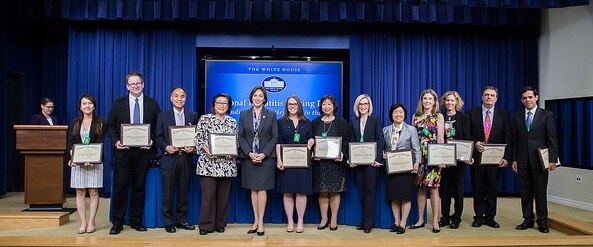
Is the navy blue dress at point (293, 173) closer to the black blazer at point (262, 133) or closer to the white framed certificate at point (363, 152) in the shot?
the black blazer at point (262, 133)

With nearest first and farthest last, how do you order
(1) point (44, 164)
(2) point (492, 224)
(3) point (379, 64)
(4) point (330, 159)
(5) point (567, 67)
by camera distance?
1. (4) point (330, 159)
2. (2) point (492, 224)
3. (1) point (44, 164)
4. (5) point (567, 67)
5. (3) point (379, 64)

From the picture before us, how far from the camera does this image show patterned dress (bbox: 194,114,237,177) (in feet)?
14.6

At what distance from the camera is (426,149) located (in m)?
4.61

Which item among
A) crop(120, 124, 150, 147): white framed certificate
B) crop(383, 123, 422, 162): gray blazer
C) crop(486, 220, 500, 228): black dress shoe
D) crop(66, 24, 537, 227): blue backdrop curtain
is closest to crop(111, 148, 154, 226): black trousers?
crop(120, 124, 150, 147): white framed certificate

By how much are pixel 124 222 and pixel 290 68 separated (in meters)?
3.50

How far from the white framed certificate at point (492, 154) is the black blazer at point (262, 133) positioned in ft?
6.58

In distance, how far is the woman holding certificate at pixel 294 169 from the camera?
14.9ft

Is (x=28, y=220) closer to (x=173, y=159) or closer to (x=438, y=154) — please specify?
(x=173, y=159)

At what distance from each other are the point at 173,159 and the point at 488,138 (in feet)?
9.88

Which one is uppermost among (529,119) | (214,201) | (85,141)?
(529,119)

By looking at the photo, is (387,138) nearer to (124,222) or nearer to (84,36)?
(124,222)

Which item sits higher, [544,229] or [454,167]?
[454,167]

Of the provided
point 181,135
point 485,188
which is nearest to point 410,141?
point 485,188

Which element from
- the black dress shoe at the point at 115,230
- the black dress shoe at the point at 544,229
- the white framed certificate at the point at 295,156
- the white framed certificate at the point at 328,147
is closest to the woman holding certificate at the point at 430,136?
the white framed certificate at the point at 328,147
